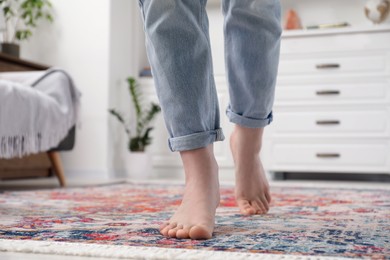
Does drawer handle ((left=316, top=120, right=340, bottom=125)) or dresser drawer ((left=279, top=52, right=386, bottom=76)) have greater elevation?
dresser drawer ((left=279, top=52, right=386, bottom=76))

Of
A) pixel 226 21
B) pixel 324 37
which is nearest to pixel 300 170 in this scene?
pixel 324 37

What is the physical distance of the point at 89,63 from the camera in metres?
3.82

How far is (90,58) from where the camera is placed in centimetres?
382

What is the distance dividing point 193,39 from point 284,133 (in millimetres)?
2697

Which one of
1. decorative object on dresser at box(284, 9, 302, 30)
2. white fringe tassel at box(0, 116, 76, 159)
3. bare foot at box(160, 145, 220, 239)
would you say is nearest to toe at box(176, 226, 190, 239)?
bare foot at box(160, 145, 220, 239)

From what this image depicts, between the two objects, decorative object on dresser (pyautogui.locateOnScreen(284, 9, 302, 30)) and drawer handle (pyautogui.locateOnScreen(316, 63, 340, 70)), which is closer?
drawer handle (pyautogui.locateOnScreen(316, 63, 340, 70))

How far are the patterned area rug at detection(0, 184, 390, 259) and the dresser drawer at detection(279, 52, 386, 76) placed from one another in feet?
6.49

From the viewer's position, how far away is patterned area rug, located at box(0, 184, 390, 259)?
2.58 ft

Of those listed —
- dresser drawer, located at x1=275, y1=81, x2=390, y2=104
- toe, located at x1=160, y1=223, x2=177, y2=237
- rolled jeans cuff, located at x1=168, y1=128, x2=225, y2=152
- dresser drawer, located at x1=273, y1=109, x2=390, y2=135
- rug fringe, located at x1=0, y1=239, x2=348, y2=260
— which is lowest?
dresser drawer, located at x1=273, y1=109, x2=390, y2=135

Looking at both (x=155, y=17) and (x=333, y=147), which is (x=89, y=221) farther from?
(x=333, y=147)

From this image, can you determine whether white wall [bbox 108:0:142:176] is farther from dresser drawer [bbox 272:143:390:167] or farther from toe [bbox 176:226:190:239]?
toe [bbox 176:226:190:239]

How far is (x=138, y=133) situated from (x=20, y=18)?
3.39 ft

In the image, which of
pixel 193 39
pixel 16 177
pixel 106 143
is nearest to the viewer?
pixel 193 39

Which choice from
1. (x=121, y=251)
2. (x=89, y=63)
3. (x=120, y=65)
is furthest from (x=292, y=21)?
(x=121, y=251)
